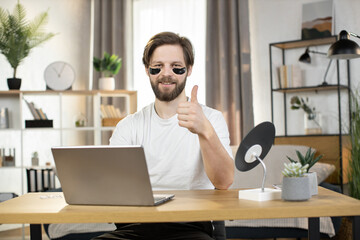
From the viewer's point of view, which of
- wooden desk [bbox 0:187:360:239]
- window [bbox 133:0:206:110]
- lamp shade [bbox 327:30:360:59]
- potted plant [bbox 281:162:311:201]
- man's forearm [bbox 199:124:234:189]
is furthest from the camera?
window [bbox 133:0:206:110]

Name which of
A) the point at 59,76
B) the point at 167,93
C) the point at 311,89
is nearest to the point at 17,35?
the point at 59,76

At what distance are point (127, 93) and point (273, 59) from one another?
4.85 ft

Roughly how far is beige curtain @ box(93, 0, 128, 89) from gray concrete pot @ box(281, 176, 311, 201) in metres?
4.00

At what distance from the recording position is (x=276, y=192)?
1381 mm

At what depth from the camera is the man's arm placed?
141cm

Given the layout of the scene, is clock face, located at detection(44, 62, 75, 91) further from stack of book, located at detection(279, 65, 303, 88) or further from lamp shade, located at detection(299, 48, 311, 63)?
lamp shade, located at detection(299, 48, 311, 63)

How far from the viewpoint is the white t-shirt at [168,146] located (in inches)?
70.1

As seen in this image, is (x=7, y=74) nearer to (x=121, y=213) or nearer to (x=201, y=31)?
(x=201, y=31)

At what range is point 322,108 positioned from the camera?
14.3 ft

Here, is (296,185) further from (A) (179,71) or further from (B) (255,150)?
(A) (179,71)

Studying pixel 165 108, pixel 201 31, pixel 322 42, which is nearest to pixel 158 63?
pixel 165 108

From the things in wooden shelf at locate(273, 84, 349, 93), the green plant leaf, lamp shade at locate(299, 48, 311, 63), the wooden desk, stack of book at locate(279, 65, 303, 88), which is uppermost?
the green plant leaf

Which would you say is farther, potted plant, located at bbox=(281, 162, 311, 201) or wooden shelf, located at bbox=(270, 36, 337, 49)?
wooden shelf, located at bbox=(270, 36, 337, 49)

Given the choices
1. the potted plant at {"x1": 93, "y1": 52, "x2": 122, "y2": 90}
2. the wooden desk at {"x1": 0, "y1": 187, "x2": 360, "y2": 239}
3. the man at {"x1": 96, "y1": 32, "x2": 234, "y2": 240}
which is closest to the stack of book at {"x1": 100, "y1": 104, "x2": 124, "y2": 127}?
the potted plant at {"x1": 93, "y1": 52, "x2": 122, "y2": 90}
